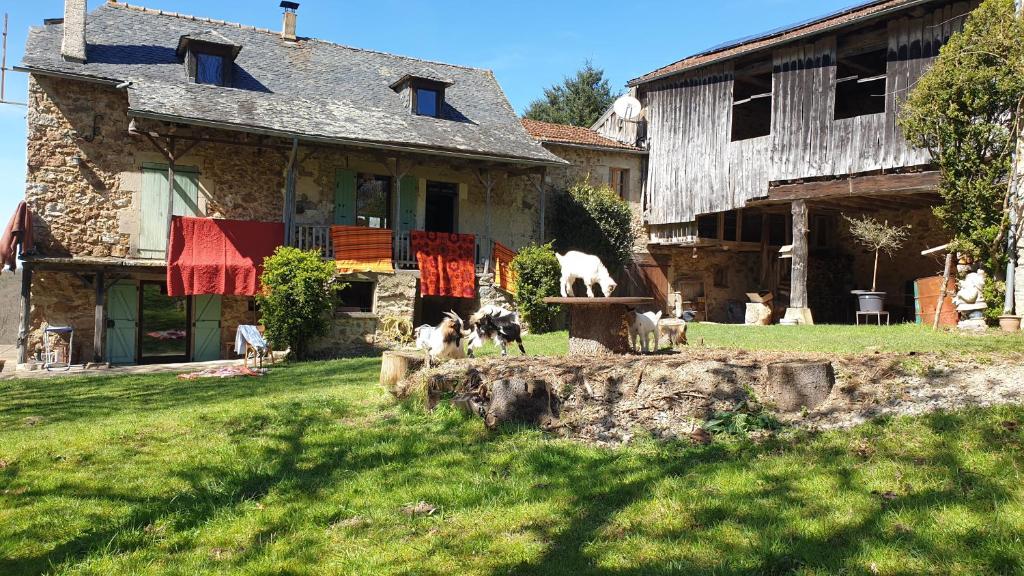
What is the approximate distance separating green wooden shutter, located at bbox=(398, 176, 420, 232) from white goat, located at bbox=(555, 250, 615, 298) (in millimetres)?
9058

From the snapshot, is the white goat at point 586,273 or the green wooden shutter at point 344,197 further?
the green wooden shutter at point 344,197

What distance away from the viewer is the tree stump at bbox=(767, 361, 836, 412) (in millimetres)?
4898

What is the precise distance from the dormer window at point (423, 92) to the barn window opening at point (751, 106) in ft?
24.3

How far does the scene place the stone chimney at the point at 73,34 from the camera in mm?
13898

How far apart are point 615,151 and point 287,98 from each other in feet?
29.5

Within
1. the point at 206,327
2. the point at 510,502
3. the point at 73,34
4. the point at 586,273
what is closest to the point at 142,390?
the point at 206,327

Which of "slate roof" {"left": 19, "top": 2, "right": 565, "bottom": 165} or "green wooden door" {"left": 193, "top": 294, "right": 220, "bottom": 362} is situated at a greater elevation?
"slate roof" {"left": 19, "top": 2, "right": 565, "bottom": 165}

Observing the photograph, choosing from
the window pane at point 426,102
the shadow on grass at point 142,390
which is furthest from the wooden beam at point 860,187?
the shadow on grass at point 142,390

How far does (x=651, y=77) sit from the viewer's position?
1836 centimetres

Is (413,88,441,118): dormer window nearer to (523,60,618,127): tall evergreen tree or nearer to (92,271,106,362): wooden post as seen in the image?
(92,271,106,362): wooden post

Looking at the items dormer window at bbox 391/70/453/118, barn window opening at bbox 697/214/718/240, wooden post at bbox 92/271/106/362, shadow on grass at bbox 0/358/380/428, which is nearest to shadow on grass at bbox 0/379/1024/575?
shadow on grass at bbox 0/358/380/428

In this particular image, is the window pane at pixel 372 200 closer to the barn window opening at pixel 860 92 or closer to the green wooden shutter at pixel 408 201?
the green wooden shutter at pixel 408 201

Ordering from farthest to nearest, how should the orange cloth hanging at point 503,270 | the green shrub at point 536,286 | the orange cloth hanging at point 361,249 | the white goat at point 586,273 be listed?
the orange cloth hanging at point 503,270
the green shrub at point 536,286
the orange cloth hanging at point 361,249
the white goat at point 586,273

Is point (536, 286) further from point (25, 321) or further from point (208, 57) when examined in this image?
point (25, 321)
